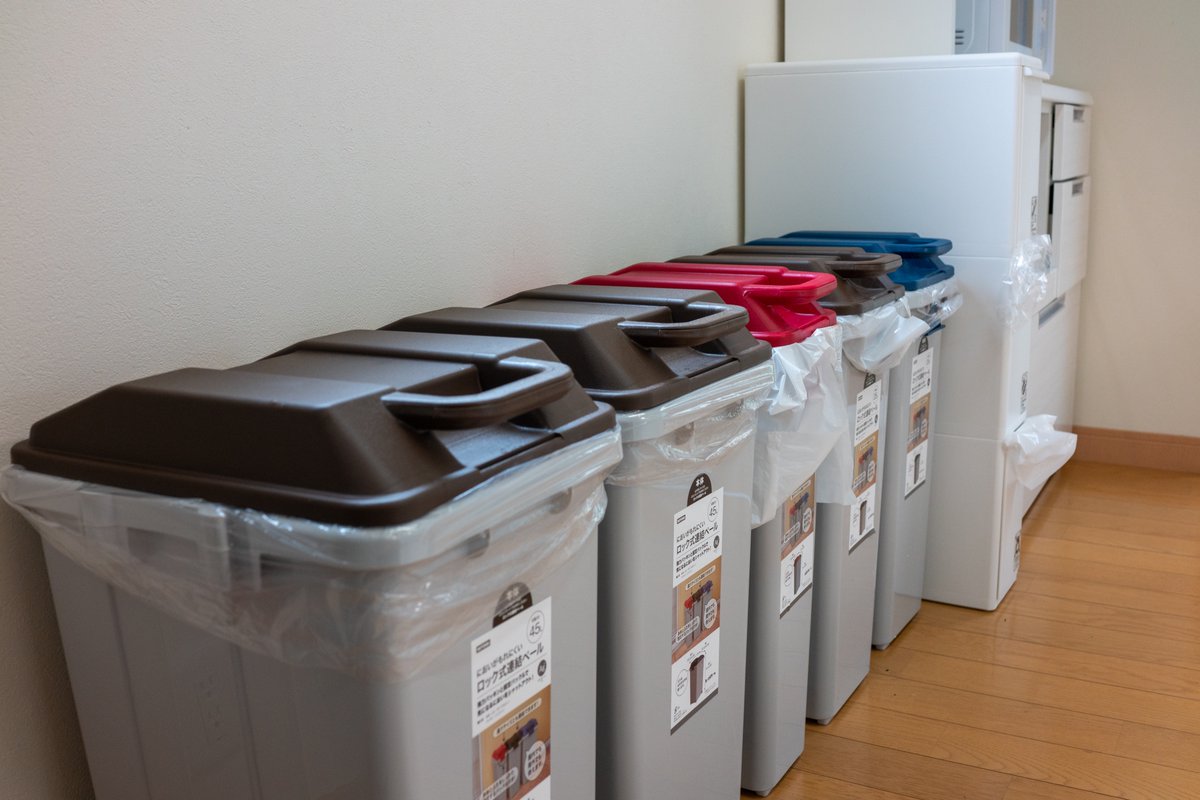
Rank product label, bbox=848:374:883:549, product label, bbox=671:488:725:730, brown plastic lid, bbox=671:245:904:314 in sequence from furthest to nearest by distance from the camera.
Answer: product label, bbox=848:374:883:549, brown plastic lid, bbox=671:245:904:314, product label, bbox=671:488:725:730

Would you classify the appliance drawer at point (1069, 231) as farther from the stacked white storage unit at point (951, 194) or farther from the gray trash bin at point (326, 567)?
the gray trash bin at point (326, 567)

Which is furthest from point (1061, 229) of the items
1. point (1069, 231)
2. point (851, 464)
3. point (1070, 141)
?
point (851, 464)

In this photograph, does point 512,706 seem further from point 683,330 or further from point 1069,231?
point 1069,231

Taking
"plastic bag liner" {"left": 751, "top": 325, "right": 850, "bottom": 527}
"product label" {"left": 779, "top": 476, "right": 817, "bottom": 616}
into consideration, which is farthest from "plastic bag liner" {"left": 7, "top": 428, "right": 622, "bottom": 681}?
"product label" {"left": 779, "top": 476, "right": 817, "bottom": 616}

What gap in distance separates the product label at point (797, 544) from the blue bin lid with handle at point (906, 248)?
22.3 inches

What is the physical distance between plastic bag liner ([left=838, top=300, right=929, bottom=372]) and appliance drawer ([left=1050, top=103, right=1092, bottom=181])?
1.26 meters

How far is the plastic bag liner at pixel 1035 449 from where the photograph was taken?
8.69 ft

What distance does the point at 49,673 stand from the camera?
1.26 meters

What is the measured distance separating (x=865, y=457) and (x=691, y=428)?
831 millimetres

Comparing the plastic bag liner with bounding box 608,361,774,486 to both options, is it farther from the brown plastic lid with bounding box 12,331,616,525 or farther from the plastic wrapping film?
the plastic wrapping film

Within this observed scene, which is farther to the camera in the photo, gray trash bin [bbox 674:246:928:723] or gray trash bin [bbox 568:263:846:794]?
gray trash bin [bbox 674:246:928:723]

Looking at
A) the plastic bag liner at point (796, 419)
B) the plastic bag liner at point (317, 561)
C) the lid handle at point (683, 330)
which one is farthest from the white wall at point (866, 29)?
the plastic bag liner at point (317, 561)

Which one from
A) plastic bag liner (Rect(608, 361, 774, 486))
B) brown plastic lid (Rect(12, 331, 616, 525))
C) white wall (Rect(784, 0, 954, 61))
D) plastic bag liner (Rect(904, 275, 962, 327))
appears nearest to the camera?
brown plastic lid (Rect(12, 331, 616, 525))

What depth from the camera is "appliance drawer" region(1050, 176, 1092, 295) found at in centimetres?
320
